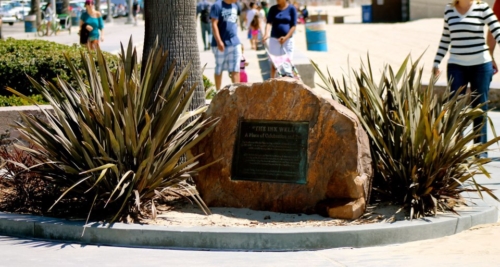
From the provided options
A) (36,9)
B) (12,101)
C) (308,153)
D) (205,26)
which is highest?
(36,9)

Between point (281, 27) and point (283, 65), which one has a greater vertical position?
point (281, 27)

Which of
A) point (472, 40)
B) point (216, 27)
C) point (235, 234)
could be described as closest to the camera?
point (235, 234)

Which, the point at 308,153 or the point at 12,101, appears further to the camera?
the point at 12,101

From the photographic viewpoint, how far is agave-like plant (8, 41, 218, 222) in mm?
7180

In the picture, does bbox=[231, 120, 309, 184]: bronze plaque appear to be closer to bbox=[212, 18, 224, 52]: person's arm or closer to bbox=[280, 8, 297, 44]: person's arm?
bbox=[212, 18, 224, 52]: person's arm

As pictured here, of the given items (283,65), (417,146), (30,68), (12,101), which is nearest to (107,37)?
(283,65)

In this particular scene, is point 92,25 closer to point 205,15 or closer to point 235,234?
point 205,15

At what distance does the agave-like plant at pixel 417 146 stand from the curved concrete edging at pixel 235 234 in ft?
0.78

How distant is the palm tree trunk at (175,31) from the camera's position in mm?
8750

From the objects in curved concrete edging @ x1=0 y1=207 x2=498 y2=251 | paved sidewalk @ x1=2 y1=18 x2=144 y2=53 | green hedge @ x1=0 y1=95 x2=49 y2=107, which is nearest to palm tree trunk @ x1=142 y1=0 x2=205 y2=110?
curved concrete edging @ x1=0 y1=207 x2=498 y2=251

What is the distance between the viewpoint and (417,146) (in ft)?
24.6

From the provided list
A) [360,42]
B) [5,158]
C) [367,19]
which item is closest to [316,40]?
[360,42]

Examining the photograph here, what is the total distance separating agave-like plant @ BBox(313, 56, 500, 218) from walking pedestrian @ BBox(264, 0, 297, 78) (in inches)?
280

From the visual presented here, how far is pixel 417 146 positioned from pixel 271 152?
1.20 m
